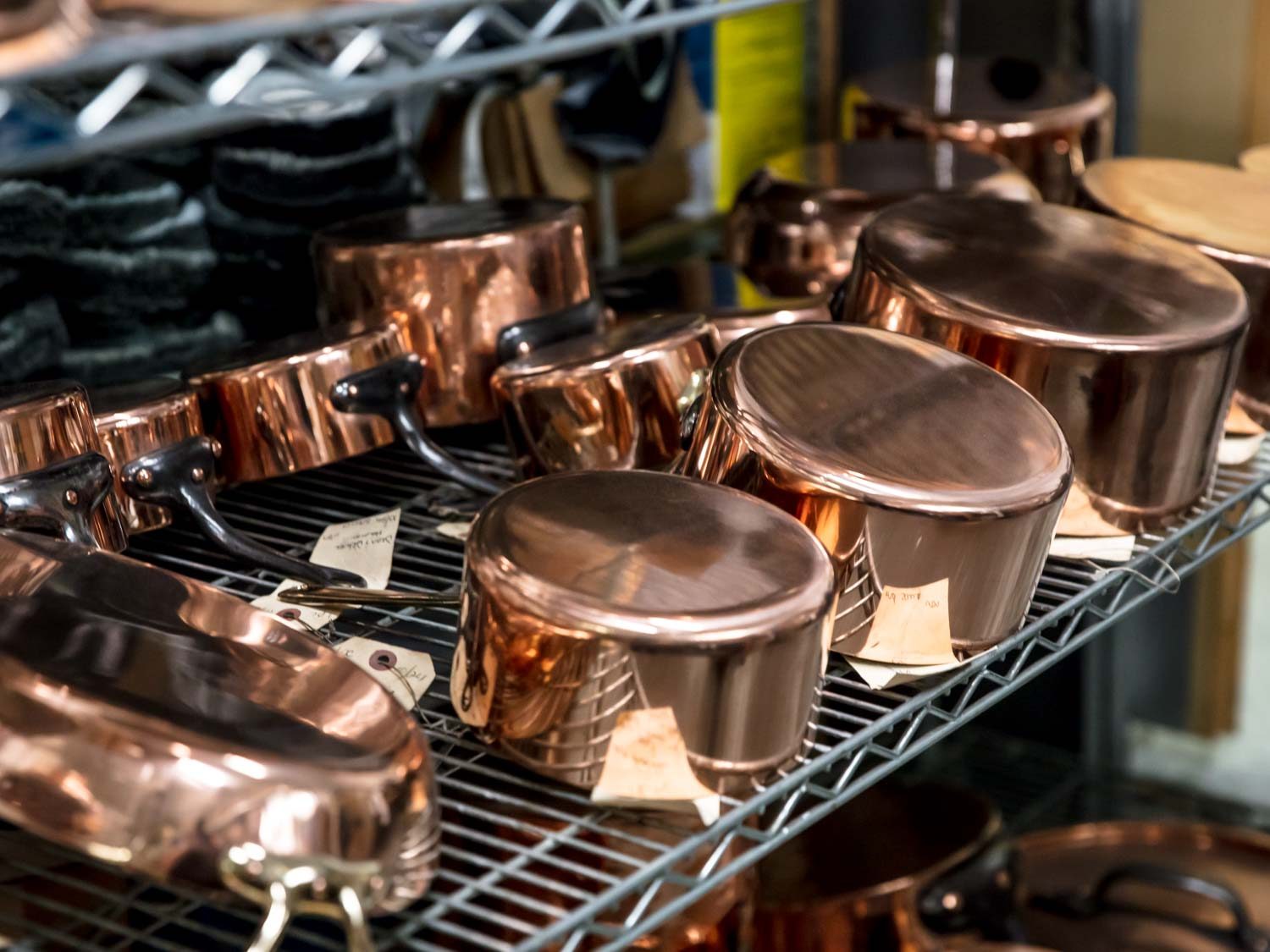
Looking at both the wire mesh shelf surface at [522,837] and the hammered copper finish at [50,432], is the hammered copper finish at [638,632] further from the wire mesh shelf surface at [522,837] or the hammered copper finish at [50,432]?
the hammered copper finish at [50,432]

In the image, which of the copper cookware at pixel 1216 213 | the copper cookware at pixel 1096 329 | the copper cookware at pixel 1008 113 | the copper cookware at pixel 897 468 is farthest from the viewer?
the copper cookware at pixel 1008 113

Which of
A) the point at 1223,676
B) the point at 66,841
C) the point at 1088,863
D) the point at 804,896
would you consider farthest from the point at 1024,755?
the point at 66,841

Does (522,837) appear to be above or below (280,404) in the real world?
below

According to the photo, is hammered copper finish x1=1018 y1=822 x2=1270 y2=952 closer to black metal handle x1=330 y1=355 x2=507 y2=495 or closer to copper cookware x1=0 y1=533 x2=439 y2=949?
black metal handle x1=330 y1=355 x2=507 y2=495

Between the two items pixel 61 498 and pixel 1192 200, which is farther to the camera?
pixel 1192 200

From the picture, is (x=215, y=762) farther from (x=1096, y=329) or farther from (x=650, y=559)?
(x=1096, y=329)

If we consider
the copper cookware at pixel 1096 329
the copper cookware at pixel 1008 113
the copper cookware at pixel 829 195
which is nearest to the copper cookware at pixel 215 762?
the copper cookware at pixel 1096 329

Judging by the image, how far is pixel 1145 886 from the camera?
3.67 feet

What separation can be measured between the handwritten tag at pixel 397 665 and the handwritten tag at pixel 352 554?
1.3 inches

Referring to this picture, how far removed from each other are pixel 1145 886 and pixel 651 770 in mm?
650

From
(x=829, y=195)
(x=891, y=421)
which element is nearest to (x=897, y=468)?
(x=891, y=421)

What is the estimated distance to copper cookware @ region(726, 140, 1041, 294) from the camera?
1.10 m

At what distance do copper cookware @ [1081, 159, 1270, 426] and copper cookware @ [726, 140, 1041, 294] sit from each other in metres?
0.07

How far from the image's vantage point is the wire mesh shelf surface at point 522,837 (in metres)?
0.60
